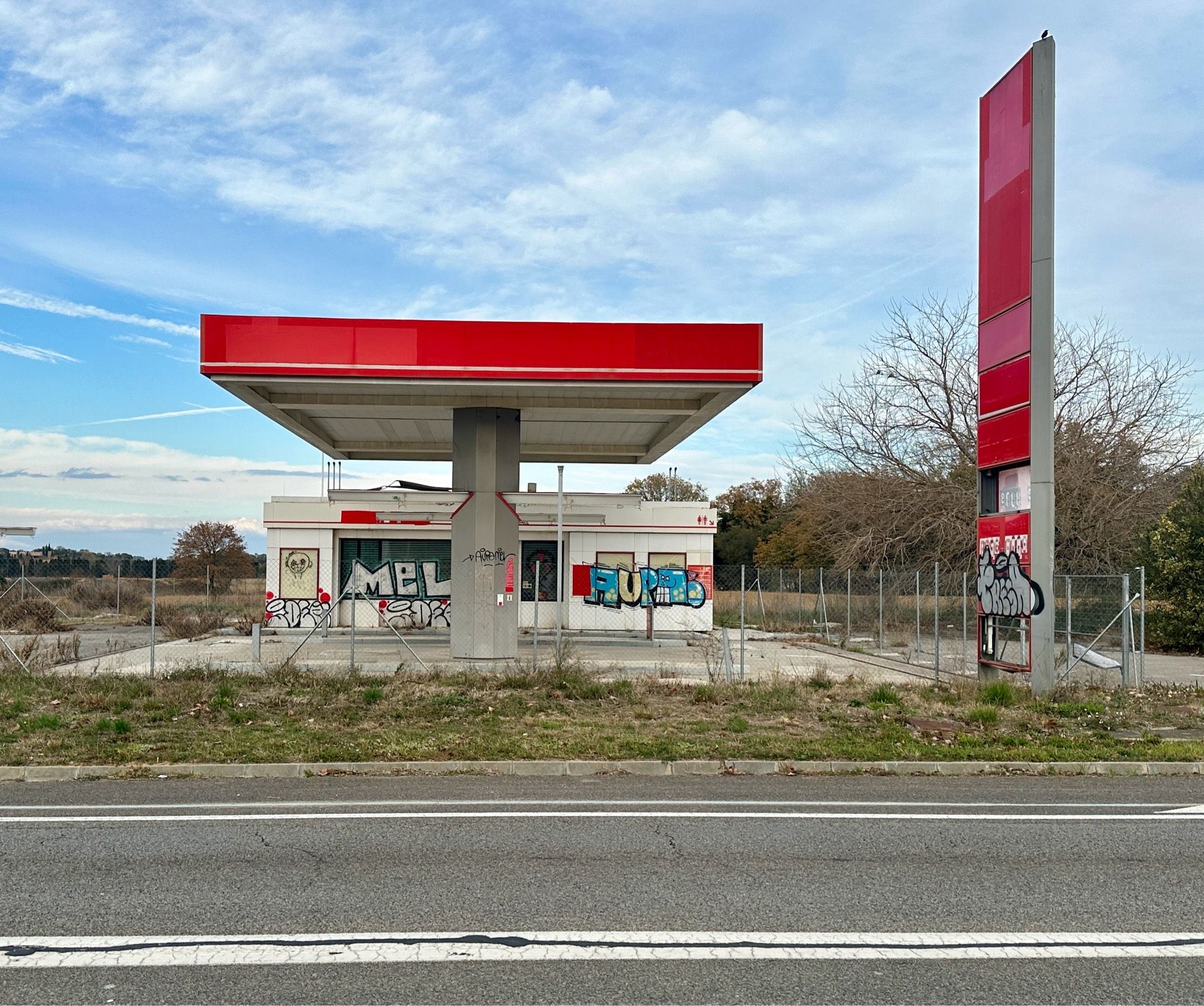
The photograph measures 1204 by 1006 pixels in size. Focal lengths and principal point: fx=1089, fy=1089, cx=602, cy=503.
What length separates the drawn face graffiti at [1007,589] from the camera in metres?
16.1

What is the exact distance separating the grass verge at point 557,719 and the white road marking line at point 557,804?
1791 mm

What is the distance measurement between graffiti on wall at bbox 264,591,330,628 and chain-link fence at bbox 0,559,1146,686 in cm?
5

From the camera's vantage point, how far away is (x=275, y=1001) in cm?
464

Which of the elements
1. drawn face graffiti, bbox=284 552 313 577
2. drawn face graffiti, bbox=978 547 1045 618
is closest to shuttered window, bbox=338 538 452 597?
drawn face graffiti, bbox=284 552 313 577

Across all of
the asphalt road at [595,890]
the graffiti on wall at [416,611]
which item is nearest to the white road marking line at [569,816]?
the asphalt road at [595,890]

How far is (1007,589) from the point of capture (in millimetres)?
16984

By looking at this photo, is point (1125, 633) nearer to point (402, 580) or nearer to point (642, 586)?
point (642, 586)

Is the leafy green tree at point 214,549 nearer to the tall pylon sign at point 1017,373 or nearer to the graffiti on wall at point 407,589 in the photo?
the graffiti on wall at point 407,589

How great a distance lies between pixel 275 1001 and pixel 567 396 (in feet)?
57.3

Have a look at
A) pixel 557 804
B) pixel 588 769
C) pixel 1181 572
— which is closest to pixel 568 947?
pixel 557 804

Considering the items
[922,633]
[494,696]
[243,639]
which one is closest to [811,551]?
[922,633]

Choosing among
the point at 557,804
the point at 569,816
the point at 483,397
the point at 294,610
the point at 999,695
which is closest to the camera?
the point at 569,816

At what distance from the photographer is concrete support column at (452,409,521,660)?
70.8 ft

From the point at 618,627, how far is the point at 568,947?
27.7 m
